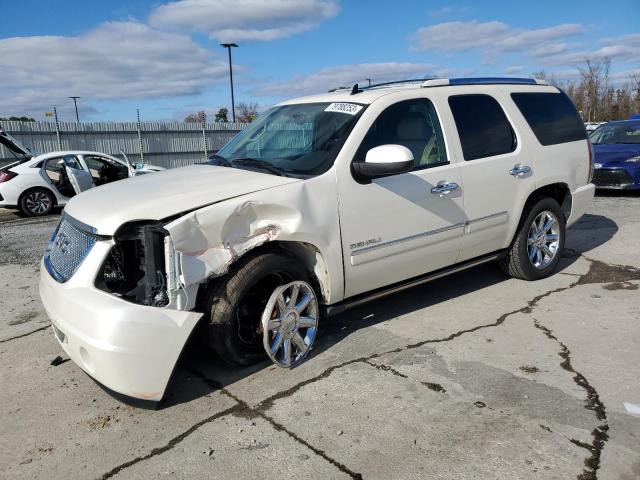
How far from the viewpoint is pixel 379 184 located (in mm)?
3982

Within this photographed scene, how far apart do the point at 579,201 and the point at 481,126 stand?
1803 millimetres

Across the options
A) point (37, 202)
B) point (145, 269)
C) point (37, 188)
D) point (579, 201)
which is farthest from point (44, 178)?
point (579, 201)

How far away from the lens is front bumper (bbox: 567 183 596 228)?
5.82m

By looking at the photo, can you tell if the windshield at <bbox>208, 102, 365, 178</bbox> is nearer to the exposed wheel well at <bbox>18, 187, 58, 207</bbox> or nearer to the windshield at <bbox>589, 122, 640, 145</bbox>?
the exposed wheel well at <bbox>18, 187, 58, 207</bbox>

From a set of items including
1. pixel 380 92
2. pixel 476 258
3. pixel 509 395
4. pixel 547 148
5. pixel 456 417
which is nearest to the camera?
pixel 456 417

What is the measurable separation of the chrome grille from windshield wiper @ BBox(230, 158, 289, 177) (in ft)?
4.18

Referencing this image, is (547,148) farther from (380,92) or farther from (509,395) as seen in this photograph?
(509,395)

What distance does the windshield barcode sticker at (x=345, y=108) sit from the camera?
13.6ft

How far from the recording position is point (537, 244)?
18.3ft

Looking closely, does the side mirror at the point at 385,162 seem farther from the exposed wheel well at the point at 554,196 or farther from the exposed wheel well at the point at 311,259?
the exposed wheel well at the point at 554,196

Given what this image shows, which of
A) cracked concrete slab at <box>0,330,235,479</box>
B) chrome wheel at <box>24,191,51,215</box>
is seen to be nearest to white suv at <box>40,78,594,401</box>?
cracked concrete slab at <box>0,330,235,479</box>

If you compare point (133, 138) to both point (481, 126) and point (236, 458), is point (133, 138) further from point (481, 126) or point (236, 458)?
point (236, 458)

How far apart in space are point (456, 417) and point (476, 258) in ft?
7.10

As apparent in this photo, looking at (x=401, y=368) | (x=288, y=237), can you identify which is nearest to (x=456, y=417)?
(x=401, y=368)
